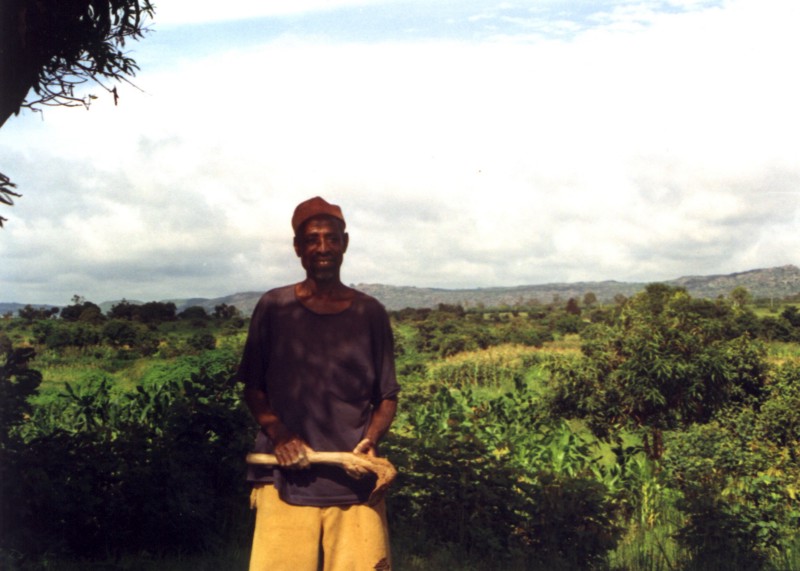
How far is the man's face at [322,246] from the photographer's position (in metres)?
2.84

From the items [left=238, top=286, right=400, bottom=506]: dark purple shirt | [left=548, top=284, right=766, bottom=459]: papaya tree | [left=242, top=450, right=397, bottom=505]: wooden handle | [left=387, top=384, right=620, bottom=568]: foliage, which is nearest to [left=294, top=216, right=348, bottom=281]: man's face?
[left=238, top=286, right=400, bottom=506]: dark purple shirt

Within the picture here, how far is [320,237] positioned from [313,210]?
0.33ft

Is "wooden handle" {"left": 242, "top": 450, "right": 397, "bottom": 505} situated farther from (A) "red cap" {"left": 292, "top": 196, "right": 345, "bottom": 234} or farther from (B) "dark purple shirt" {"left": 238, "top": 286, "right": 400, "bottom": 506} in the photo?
(A) "red cap" {"left": 292, "top": 196, "right": 345, "bottom": 234}

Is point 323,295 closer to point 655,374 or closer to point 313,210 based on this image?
point 313,210

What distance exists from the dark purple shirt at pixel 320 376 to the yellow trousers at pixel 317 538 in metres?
0.04

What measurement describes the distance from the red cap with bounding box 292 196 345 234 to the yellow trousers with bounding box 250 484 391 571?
3.15ft

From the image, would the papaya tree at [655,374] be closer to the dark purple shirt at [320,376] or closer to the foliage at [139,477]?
the foliage at [139,477]

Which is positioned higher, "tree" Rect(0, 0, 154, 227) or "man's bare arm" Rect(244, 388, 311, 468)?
"tree" Rect(0, 0, 154, 227)

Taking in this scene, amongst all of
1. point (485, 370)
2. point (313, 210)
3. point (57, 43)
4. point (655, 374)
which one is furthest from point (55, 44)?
point (485, 370)

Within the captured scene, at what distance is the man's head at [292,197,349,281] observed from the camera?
112 inches

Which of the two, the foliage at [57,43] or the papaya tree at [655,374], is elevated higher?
the foliage at [57,43]

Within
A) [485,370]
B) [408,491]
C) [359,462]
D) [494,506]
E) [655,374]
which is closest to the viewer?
[359,462]

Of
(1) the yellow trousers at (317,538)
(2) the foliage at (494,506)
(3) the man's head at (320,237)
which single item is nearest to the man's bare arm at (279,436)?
(1) the yellow trousers at (317,538)

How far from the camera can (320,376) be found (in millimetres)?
2715
